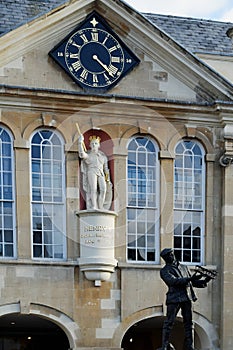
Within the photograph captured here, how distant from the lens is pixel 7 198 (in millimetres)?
23062

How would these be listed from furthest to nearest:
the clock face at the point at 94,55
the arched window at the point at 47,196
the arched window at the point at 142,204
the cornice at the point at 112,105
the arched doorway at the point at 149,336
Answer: the arched doorway at the point at 149,336 < the arched window at the point at 142,204 < the clock face at the point at 94,55 < the arched window at the point at 47,196 < the cornice at the point at 112,105

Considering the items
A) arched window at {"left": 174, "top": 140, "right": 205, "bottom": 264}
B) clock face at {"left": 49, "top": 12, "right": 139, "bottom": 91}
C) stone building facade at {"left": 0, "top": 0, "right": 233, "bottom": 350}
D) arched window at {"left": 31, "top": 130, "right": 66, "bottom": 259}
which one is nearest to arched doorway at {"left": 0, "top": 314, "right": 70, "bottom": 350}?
A: stone building facade at {"left": 0, "top": 0, "right": 233, "bottom": 350}

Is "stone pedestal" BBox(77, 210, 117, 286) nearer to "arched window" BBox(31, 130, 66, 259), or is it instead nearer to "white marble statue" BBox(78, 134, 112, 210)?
"white marble statue" BBox(78, 134, 112, 210)

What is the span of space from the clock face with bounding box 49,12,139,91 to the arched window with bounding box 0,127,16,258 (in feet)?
7.91

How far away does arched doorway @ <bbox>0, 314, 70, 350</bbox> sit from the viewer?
27750 millimetres

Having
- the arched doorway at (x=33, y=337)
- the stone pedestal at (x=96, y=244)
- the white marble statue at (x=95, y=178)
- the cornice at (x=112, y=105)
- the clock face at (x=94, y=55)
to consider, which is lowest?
the arched doorway at (x=33, y=337)

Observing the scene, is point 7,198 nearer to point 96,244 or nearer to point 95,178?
point 95,178

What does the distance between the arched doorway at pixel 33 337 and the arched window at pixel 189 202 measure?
5421mm

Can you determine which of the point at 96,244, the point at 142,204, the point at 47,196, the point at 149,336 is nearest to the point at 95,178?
the point at 47,196

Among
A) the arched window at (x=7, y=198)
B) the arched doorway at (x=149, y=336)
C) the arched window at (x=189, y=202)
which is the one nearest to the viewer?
the arched window at (x=7, y=198)

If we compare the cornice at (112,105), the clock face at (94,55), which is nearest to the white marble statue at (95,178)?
the cornice at (112,105)

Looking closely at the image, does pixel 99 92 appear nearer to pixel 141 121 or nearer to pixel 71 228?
pixel 141 121

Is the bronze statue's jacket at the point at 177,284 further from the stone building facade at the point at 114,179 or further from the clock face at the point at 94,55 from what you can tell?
the clock face at the point at 94,55

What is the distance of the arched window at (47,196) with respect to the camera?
23.2 metres
